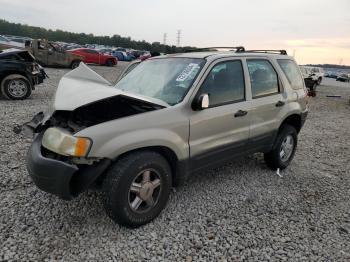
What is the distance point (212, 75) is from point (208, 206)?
154 centimetres

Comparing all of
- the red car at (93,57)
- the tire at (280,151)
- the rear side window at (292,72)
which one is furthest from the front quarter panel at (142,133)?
the red car at (93,57)

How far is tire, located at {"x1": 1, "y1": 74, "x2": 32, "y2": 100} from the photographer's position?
29.8 feet

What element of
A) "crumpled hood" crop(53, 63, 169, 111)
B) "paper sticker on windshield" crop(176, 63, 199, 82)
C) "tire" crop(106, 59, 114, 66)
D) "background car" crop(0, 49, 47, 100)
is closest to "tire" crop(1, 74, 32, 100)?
"background car" crop(0, 49, 47, 100)

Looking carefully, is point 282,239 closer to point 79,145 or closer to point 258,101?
point 258,101

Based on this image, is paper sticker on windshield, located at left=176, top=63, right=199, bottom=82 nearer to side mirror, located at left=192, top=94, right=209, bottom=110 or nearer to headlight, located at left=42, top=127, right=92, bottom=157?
side mirror, located at left=192, top=94, right=209, bottom=110

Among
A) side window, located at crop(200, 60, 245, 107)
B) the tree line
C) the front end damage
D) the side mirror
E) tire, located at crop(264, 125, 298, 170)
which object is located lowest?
tire, located at crop(264, 125, 298, 170)

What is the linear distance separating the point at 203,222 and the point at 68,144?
165 centimetres

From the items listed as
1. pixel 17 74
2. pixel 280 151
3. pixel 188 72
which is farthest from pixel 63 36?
pixel 188 72

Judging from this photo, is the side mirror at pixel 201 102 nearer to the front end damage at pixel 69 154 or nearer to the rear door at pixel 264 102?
the front end damage at pixel 69 154

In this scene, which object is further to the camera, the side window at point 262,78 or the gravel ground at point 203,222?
the side window at point 262,78

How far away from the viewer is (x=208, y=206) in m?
3.78

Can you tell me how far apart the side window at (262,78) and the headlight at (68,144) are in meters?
2.40

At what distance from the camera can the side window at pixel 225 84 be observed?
3.64 m

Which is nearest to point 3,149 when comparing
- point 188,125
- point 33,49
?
point 188,125
